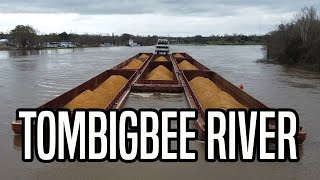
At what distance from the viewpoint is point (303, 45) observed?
45.4m

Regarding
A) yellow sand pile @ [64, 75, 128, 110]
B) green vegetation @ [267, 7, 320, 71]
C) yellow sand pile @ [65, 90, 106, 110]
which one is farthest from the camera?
green vegetation @ [267, 7, 320, 71]

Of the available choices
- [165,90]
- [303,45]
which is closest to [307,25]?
[303,45]

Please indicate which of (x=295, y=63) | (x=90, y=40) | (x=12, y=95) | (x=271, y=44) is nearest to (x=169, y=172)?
(x=12, y=95)

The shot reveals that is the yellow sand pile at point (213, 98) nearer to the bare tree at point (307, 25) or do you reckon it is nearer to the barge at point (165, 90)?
the barge at point (165, 90)

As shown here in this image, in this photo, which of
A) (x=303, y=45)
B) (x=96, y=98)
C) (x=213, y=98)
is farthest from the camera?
(x=303, y=45)

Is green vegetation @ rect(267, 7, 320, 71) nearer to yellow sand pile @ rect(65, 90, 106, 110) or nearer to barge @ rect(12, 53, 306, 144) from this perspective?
barge @ rect(12, 53, 306, 144)

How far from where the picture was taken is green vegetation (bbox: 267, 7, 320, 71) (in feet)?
137

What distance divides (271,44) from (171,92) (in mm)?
42708

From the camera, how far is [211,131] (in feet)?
26.5

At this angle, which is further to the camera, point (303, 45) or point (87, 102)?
point (303, 45)

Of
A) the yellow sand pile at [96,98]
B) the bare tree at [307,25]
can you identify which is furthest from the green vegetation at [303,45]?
the yellow sand pile at [96,98]

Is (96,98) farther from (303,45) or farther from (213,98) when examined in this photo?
(303,45)

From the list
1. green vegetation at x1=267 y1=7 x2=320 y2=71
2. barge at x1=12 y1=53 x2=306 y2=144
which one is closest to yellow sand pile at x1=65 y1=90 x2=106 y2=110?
barge at x1=12 y1=53 x2=306 y2=144

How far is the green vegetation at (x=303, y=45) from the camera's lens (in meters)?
41.9
